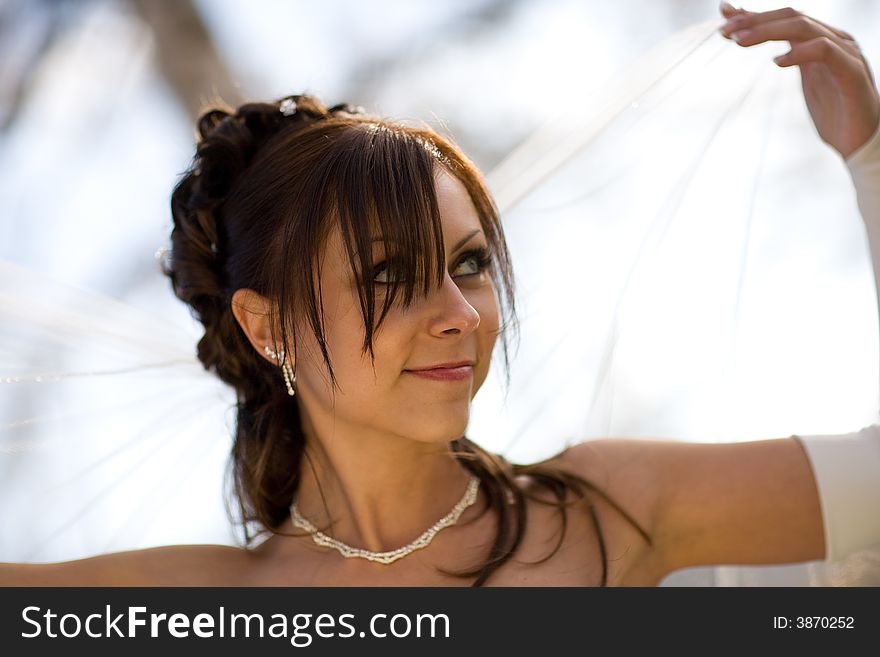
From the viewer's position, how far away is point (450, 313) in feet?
6.96

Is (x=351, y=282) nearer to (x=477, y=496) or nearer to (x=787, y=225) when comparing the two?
(x=477, y=496)

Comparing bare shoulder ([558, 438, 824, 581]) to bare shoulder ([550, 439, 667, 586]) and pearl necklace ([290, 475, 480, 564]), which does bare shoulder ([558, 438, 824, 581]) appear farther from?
pearl necklace ([290, 475, 480, 564])

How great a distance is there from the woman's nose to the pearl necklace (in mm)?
534

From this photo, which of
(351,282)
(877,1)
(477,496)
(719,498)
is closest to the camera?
(351,282)

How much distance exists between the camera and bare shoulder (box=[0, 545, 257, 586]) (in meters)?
2.37

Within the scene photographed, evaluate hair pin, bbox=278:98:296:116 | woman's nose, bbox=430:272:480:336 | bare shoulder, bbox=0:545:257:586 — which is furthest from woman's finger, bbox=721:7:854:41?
bare shoulder, bbox=0:545:257:586

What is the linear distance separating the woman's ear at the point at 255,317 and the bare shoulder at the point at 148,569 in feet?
1.72

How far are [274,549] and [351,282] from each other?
2.69ft

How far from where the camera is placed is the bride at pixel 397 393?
2.16 meters

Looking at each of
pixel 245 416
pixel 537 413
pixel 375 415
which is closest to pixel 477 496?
pixel 537 413

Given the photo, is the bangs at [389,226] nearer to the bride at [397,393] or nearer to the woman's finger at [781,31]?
the bride at [397,393]

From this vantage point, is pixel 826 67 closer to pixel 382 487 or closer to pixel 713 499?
pixel 713 499
